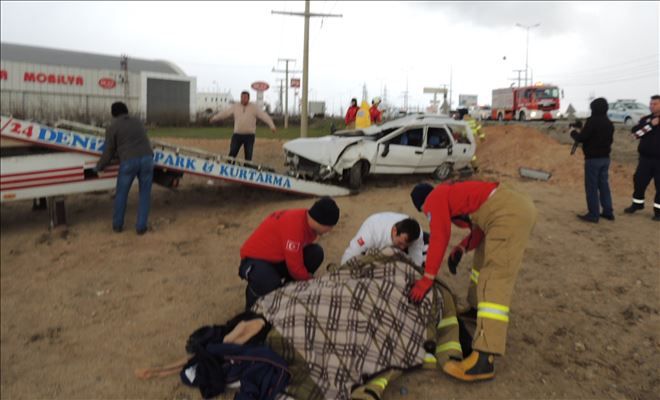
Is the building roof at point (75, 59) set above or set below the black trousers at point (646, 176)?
above

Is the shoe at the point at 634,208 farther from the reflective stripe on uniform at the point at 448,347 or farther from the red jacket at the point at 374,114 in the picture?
the red jacket at the point at 374,114

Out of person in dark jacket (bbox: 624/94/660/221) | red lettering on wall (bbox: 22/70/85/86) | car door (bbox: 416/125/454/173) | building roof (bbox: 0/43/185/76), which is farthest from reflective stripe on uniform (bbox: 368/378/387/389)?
building roof (bbox: 0/43/185/76)

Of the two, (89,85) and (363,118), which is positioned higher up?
(89,85)

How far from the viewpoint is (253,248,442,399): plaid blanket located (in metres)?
3.46

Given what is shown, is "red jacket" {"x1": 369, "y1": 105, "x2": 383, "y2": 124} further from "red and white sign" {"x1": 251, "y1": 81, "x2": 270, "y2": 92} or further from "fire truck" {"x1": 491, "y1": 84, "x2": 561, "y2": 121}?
"fire truck" {"x1": 491, "y1": 84, "x2": 561, "y2": 121}

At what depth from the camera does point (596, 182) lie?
7418 mm

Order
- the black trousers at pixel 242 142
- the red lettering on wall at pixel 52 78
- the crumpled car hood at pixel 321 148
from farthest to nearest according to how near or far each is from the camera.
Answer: the red lettering on wall at pixel 52 78
the black trousers at pixel 242 142
the crumpled car hood at pixel 321 148

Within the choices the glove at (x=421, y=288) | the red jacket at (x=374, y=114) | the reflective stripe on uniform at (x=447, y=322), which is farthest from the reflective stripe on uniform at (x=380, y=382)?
the red jacket at (x=374, y=114)

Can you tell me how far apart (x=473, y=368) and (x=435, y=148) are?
7580 millimetres

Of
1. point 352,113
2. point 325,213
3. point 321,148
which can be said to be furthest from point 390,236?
point 352,113

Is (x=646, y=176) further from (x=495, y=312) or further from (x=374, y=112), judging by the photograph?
(x=374, y=112)

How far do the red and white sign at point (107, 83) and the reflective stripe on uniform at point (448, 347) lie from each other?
116ft

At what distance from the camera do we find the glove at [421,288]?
371cm

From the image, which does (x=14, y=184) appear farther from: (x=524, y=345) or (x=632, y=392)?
(x=632, y=392)
